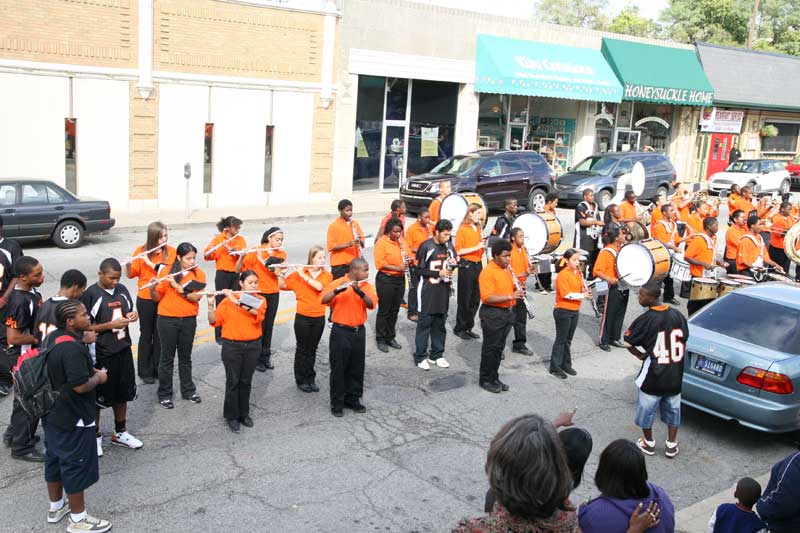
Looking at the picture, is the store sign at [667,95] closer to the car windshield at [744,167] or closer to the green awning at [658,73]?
the green awning at [658,73]

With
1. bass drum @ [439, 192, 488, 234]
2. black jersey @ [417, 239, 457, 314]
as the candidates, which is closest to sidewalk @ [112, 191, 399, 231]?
bass drum @ [439, 192, 488, 234]

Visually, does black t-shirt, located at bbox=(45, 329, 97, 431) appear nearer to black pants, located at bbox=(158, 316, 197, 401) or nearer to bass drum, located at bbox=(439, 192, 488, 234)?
black pants, located at bbox=(158, 316, 197, 401)

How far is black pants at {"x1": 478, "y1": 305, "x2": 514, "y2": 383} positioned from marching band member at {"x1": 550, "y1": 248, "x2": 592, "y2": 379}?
2.70 feet

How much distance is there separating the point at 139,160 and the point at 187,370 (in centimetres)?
1361

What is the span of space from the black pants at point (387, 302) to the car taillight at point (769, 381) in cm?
430

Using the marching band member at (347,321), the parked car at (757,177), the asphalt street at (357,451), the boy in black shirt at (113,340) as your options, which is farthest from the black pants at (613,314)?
the parked car at (757,177)

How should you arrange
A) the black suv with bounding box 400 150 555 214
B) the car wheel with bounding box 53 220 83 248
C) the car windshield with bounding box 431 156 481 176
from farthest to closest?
1. the car windshield with bounding box 431 156 481 176
2. the black suv with bounding box 400 150 555 214
3. the car wheel with bounding box 53 220 83 248

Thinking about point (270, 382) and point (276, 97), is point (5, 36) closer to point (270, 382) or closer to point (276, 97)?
point (276, 97)

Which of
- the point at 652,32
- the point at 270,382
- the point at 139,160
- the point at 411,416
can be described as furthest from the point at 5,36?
the point at 652,32

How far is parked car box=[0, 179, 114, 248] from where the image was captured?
15031mm

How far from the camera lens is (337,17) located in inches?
934

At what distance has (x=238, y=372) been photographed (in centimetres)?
758

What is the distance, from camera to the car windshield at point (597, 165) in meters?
24.5

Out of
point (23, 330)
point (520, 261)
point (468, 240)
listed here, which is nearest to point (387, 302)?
point (468, 240)
